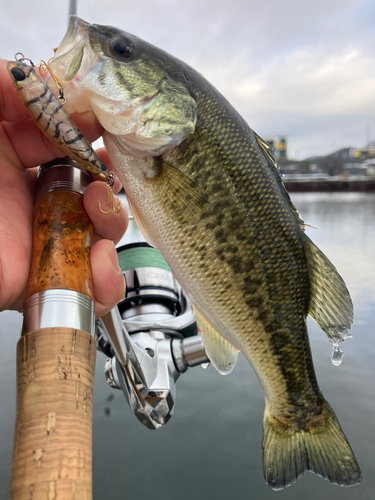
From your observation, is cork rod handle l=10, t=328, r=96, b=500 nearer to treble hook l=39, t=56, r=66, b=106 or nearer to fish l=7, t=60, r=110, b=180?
fish l=7, t=60, r=110, b=180

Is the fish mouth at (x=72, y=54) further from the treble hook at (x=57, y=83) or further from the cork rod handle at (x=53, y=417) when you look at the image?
the cork rod handle at (x=53, y=417)

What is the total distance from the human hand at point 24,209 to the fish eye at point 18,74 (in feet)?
0.82

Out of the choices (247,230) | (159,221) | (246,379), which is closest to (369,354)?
(246,379)

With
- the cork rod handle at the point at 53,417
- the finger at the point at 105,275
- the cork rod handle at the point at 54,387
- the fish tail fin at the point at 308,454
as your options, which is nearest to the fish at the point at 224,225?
the fish tail fin at the point at 308,454

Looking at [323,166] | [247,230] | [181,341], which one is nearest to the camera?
[247,230]

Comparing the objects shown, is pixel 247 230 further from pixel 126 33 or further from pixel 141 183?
pixel 126 33

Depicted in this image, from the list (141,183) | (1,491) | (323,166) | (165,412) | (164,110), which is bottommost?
(1,491)

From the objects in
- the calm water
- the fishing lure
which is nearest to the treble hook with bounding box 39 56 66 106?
the fishing lure

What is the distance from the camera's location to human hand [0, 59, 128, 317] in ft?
3.31

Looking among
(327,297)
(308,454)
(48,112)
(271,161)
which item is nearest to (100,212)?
(48,112)

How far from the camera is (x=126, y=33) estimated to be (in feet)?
3.76

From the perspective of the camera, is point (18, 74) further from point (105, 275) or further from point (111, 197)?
point (105, 275)

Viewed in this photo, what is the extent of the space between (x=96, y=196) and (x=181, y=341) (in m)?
1.05

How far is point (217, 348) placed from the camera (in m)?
1.32
